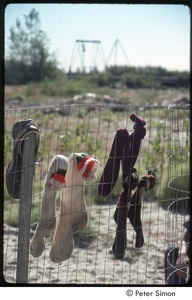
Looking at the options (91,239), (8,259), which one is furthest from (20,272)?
(91,239)

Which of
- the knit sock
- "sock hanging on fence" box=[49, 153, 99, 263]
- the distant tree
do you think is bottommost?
"sock hanging on fence" box=[49, 153, 99, 263]

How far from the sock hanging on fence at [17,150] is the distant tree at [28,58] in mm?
29485

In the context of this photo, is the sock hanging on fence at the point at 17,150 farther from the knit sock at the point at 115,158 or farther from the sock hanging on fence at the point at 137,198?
the sock hanging on fence at the point at 137,198

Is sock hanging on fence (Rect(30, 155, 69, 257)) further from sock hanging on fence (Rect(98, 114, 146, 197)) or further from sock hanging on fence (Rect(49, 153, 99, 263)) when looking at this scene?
sock hanging on fence (Rect(98, 114, 146, 197))

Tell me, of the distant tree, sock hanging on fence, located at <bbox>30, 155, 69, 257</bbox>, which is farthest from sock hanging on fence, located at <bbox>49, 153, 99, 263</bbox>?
the distant tree

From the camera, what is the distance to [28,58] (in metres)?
33.9

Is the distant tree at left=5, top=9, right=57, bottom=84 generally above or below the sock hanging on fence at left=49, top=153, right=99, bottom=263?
above

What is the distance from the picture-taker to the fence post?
9.38 ft

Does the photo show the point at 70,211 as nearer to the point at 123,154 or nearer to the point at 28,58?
the point at 123,154

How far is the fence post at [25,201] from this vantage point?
113 inches

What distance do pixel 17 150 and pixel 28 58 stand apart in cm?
3178

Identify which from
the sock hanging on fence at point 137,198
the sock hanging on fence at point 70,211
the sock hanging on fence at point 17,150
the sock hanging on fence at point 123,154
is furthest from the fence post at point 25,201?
the sock hanging on fence at point 137,198

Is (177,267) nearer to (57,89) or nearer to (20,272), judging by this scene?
(20,272)

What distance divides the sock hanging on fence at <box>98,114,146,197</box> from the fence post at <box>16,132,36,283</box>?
0.40 m
